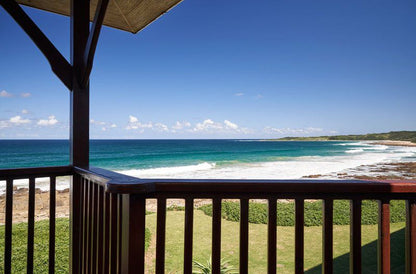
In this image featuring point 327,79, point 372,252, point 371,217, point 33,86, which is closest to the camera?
point 372,252

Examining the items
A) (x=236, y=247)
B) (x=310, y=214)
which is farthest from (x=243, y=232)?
(x=310, y=214)

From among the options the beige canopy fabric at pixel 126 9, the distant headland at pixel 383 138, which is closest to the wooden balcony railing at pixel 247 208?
the beige canopy fabric at pixel 126 9

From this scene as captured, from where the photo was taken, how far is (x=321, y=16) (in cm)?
2538

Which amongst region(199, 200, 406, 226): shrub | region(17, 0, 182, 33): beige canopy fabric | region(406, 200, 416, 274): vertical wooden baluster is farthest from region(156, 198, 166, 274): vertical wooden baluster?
region(199, 200, 406, 226): shrub

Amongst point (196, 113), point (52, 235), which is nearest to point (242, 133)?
point (196, 113)

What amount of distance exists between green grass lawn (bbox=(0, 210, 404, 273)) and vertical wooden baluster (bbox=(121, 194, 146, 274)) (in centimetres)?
379

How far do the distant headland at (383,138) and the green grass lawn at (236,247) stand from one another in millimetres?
45044

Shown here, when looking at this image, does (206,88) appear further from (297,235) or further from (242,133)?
(297,235)

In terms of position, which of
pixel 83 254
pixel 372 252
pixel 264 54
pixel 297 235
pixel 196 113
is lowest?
pixel 372 252

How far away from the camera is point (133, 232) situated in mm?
875

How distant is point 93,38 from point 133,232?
1.34 m

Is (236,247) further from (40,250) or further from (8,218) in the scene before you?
(8,218)

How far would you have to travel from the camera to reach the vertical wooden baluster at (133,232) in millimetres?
868

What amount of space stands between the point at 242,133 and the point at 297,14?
23.3m
